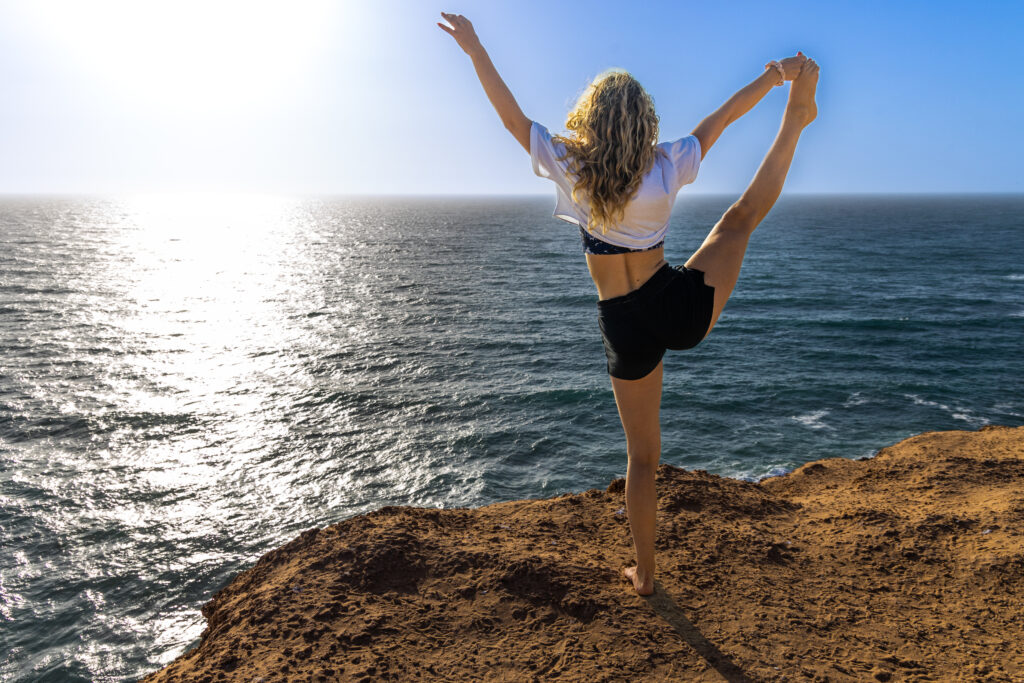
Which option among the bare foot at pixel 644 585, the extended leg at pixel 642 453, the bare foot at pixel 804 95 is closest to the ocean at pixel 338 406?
the bare foot at pixel 644 585

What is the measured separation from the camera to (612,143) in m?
2.55

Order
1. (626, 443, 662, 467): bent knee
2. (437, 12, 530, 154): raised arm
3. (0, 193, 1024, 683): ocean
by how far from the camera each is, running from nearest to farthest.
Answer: (437, 12, 530, 154): raised arm, (626, 443, 662, 467): bent knee, (0, 193, 1024, 683): ocean

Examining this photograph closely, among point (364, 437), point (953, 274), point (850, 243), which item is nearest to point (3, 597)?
point (364, 437)

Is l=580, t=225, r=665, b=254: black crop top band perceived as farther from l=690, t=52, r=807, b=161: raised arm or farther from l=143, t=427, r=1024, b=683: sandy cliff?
l=143, t=427, r=1024, b=683: sandy cliff

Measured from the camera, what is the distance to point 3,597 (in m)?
8.06

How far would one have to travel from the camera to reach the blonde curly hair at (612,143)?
2549 millimetres

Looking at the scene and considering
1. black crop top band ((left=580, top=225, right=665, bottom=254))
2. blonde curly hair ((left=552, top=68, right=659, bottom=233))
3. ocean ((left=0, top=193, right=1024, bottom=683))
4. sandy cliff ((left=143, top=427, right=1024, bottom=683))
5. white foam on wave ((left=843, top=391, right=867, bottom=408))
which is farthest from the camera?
white foam on wave ((left=843, top=391, right=867, bottom=408))

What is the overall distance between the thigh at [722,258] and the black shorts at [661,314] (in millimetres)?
44

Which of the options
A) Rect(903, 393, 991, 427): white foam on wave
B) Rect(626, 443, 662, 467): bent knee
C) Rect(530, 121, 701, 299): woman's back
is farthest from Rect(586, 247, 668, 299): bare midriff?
Rect(903, 393, 991, 427): white foam on wave

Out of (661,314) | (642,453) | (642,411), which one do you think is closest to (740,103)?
(661,314)

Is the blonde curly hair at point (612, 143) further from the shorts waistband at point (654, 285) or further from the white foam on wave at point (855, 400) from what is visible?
the white foam on wave at point (855, 400)

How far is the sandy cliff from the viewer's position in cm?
334

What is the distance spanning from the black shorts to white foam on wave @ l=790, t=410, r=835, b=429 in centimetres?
1297

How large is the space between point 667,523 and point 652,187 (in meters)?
3.10
